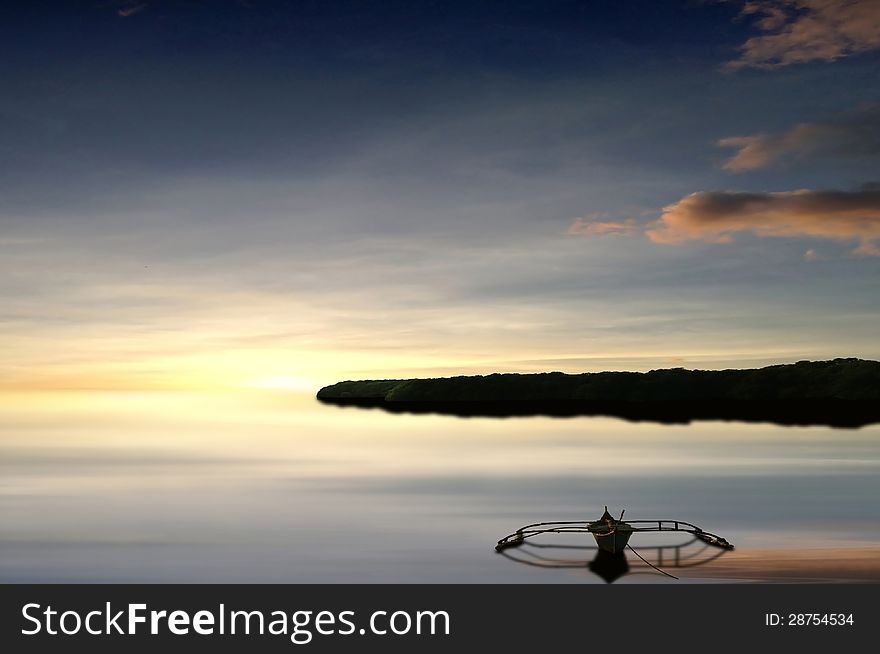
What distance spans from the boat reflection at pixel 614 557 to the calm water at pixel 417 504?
0.88ft

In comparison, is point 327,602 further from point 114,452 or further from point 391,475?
point 114,452

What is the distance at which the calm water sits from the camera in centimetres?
3975

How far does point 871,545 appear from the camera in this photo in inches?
1725

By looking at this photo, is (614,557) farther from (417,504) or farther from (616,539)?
(417,504)

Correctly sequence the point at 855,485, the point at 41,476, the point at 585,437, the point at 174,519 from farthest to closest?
the point at 585,437 < the point at 41,476 < the point at 855,485 < the point at 174,519

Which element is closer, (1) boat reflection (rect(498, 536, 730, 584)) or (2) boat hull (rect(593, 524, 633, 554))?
(1) boat reflection (rect(498, 536, 730, 584))

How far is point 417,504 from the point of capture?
208 feet

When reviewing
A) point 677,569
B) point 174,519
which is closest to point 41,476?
point 174,519

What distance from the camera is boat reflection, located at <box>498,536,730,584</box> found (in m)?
36.7

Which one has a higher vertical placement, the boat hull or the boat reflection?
the boat hull

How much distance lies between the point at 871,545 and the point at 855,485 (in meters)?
31.7

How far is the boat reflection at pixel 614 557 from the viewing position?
36.7 meters

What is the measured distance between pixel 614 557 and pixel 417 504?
2784 centimetres

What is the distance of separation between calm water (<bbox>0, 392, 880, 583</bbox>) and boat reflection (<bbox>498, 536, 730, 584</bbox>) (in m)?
0.27
